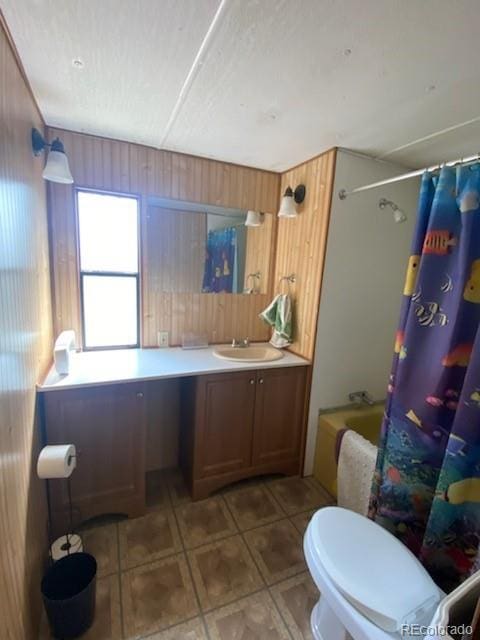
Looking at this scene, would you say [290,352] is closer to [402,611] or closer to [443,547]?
[443,547]

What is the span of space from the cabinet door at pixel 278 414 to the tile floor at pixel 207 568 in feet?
0.90

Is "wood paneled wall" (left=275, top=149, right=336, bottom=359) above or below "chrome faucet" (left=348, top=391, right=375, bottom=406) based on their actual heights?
above

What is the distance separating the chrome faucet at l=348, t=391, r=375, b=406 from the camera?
2.40 metres

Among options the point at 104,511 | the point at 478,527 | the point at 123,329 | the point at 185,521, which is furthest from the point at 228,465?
the point at 478,527

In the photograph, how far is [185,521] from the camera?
1.90 meters

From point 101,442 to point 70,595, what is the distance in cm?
66

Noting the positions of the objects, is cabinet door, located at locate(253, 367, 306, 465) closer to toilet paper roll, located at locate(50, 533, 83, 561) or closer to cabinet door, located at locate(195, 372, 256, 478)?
cabinet door, located at locate(195, 372, 256, 478)

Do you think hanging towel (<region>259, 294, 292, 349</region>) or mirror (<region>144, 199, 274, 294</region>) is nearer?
mirror (<region>144, 199, 274, 294</region>)

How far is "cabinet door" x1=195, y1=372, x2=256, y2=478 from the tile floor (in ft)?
0.90

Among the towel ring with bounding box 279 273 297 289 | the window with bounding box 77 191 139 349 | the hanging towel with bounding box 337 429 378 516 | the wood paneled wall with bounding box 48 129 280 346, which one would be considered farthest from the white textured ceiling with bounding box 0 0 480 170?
the hanging towel with bounding box 337 429 378 516

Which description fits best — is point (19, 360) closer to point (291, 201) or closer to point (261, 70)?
point (261, 70)

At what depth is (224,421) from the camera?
6.68ft

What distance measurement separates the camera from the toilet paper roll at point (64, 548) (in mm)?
1429

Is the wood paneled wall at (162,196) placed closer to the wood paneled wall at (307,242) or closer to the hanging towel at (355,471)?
the wood paneled wall at (307,242)
